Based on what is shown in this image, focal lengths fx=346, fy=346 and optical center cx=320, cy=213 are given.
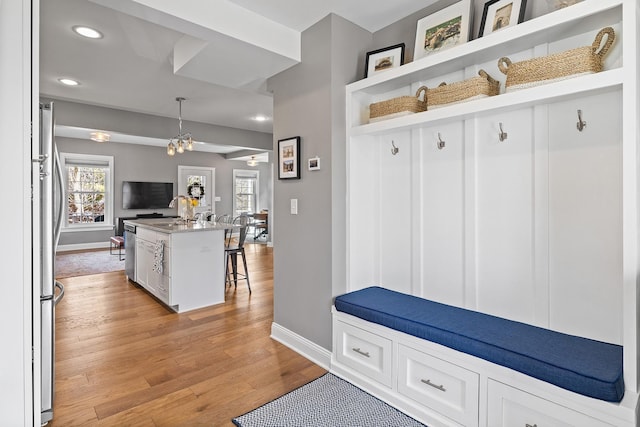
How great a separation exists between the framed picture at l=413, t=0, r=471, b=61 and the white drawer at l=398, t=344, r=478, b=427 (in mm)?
1838

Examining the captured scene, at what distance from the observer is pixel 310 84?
2.64m

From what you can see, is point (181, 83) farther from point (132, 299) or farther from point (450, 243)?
point (450, 243)

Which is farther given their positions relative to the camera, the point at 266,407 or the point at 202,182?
the point at 202,182

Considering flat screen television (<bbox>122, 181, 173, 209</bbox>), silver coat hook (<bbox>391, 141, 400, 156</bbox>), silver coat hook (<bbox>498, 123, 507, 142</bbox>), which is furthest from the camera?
flat screen television (<bbox>122, 181, 173, 209</bbox>)

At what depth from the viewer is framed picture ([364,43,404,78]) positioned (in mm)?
2420

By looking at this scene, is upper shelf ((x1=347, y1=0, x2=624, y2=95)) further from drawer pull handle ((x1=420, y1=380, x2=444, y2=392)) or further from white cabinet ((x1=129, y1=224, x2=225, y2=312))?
white cabinet ((x1=129, y1=224, x2=225, y2=312))

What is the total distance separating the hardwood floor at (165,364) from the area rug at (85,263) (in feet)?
6.01

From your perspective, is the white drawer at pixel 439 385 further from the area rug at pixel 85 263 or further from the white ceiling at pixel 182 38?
the area rug at pixel 85 263

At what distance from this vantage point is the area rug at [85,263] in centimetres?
565

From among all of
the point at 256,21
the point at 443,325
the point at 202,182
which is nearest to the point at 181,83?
the point at 256,21

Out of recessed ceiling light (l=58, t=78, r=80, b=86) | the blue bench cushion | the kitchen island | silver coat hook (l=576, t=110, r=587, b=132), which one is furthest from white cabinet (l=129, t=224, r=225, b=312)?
silver coat hook (l=576, t=110, r=587, b=132)

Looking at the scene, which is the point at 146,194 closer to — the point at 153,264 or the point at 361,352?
the point at 153,264

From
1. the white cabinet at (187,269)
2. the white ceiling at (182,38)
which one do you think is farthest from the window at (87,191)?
the white cabinet at (187,269)

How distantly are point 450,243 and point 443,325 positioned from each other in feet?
1.95
